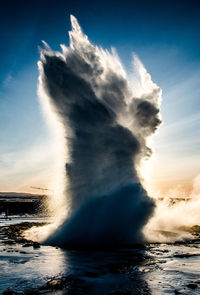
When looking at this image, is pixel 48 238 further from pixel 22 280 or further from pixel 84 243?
pixel 22 280

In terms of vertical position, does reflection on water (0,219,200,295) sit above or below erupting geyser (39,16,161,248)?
below

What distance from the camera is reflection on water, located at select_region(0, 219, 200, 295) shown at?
33.4ft

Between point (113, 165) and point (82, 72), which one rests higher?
point (82, 72)

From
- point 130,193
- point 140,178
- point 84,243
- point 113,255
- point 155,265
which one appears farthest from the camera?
point 140,178

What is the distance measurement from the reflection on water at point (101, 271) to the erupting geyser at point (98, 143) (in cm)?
337

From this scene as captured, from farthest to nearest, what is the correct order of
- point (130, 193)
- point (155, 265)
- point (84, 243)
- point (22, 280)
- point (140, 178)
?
point (140, 178)
point (130, 193)
point (84, 243)
point (155, 265)
point (22, 280)

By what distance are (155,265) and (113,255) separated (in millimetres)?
3711

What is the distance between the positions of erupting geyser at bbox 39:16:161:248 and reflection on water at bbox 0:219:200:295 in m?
3.37

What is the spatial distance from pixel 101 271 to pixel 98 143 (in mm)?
12838

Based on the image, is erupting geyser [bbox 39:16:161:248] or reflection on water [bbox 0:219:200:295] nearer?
reflection on water [bbox 0:219:200:295]

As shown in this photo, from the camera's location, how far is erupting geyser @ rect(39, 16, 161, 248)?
2147 cm

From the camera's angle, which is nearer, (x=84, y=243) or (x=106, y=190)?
(x=84, y=243)

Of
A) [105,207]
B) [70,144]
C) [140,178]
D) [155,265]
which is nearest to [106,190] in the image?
[105,207]

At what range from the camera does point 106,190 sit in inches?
882
